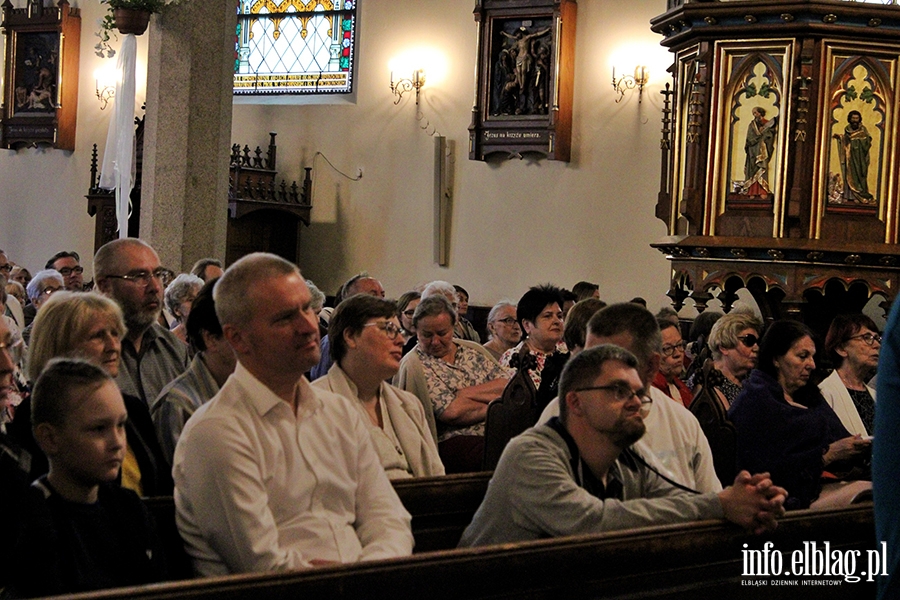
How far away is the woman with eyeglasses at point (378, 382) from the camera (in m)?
4.30

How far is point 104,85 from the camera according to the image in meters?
14.7

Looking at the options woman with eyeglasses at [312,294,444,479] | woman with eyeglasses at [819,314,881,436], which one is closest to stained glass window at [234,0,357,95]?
woman with eyeglasses at [819,314,881,436]

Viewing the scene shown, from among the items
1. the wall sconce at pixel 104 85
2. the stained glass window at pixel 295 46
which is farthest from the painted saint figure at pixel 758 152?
the wall sconce at pixel 104 85

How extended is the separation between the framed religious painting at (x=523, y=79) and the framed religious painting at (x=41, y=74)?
5808 mm

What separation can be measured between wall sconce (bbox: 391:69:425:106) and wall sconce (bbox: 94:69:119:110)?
4.13 m

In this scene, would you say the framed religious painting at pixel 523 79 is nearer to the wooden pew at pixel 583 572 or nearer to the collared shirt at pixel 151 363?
the collared shirt at pixel 151 363

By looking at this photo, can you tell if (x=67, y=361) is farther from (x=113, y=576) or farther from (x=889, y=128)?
(x=889, y=128)

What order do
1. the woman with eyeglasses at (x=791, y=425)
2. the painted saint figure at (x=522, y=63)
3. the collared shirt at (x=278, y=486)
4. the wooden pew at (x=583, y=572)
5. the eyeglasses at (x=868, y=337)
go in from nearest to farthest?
the wooden pew at (x=583, y=572)
the collared shirt at (x=278, y=486)
the woman with eyeglasses at (x=791, y=425)
the eyeglasses at (x=868, y=337)
the painted saint figure at (x=522, y=63)

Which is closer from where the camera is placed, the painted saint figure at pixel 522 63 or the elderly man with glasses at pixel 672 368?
the elderly man with glasses at pixel 672 368

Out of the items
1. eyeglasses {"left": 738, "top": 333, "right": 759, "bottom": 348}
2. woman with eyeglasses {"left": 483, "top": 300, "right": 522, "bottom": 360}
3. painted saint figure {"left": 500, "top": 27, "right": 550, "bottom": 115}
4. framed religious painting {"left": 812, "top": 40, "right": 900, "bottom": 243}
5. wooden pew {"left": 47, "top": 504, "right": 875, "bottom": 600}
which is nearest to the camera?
wooden pew {"left": 47, "top": 504, "right": 875, "bottom": 600}

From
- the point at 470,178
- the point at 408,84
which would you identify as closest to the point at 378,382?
the point at 470,178

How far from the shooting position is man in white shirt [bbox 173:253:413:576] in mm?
2777

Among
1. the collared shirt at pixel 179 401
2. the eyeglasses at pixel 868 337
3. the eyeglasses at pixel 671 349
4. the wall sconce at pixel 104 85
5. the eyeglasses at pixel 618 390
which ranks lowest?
the collared shirt at pixel 179 401

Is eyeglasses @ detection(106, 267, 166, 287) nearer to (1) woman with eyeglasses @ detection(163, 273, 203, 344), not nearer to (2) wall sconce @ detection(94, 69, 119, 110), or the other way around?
(1) woman with eyeglasses @ detection(163, 273, 203, 344)
